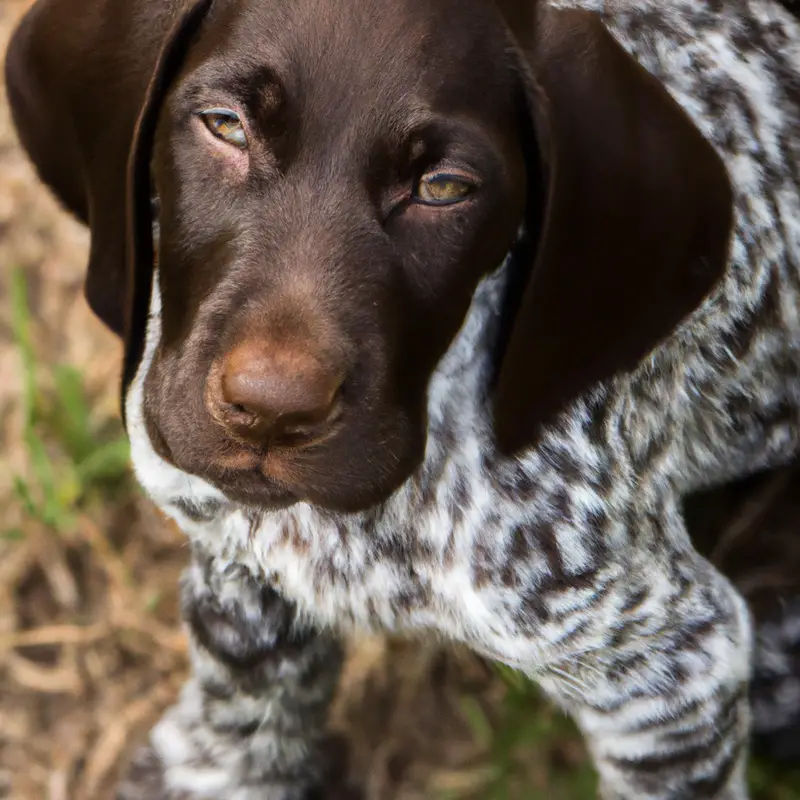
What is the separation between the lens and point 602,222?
202 centimetres

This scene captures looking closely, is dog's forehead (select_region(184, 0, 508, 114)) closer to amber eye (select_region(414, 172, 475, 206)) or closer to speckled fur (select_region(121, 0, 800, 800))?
amber eye (select_region(414, 172, 475, 206))

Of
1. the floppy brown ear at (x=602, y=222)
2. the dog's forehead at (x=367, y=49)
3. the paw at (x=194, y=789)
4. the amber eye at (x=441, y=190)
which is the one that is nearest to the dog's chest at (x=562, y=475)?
the floppy brown ear at (x=602, y=222)

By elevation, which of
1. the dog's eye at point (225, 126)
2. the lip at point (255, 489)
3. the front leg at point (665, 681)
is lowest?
the front leg at point (665, 681)

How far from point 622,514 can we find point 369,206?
2.77 feet

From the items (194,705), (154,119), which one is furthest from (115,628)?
(154,119)

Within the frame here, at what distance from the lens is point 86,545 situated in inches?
148

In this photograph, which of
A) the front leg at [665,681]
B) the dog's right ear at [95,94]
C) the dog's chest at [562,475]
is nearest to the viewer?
the dog's right ear at [95,94]

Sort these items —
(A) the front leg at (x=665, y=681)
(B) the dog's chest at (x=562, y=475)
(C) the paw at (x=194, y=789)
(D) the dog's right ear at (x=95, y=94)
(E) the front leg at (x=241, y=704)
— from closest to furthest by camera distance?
(D) the dog's right ear at (x=95, y=94)
(B) the dog's chest at (x=562, y=475)
(A) the front leg at (x=665, y=681)
(E) the front leg at (x=241, y=704)
(C) the paw at (x=194, y=789)

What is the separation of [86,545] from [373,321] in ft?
6.83

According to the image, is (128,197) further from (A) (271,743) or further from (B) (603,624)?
(A) (271,743)

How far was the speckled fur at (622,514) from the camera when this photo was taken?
2.40 meters

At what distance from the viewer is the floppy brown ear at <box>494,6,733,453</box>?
196 centimetres

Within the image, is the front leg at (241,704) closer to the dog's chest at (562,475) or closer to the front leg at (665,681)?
the dog's chest at (562,475)

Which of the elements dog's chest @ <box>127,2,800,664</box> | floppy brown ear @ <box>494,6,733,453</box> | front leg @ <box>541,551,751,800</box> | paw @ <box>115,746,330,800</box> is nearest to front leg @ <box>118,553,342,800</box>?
paw @ <box>115,746,330,800</box>
